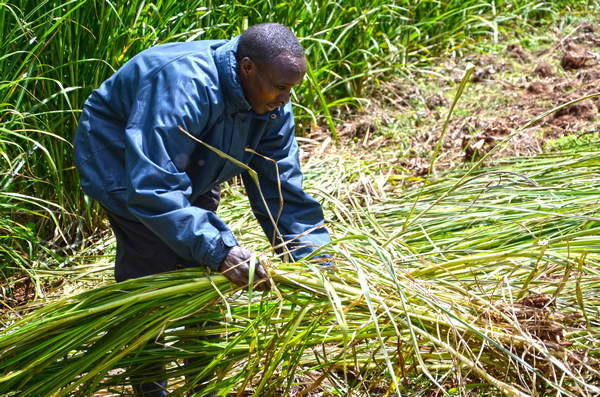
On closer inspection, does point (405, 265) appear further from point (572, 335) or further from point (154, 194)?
point (154, 194)

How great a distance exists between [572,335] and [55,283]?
198 cm

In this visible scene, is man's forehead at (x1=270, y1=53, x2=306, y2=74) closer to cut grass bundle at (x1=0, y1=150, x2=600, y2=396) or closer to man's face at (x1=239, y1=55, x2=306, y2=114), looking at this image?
man's face at (x1=239, y1=55, x2=306, y2=114)

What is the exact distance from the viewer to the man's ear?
2260 mm

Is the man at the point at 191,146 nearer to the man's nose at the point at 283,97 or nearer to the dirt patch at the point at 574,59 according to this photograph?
the man's nose at the point at 283,97

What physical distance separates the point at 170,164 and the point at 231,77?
0.31m

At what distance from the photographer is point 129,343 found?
7.61ft

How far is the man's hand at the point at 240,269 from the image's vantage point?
2.20m

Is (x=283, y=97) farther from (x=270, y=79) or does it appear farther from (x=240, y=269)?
(x=240, y=269)

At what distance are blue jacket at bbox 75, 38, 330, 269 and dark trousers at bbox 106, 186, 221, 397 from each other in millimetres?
77

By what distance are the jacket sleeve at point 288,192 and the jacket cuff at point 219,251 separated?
347 millimetres

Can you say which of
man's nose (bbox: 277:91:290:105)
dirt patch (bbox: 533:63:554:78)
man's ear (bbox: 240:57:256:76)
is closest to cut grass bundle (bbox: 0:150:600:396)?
man's nose (bbox: 277:91:290:105)

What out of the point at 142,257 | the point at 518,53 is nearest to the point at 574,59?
the point at 518,53

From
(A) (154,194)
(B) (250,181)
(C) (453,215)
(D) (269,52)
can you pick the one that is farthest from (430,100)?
(A) (154,194)

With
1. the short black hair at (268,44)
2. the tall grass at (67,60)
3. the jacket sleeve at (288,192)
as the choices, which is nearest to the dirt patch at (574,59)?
the tall grass at (67,60)
